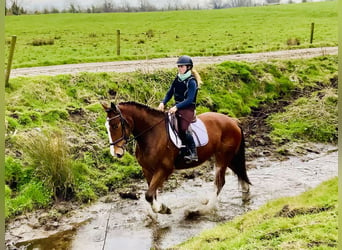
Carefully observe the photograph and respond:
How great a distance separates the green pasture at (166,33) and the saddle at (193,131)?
9914 millimetres

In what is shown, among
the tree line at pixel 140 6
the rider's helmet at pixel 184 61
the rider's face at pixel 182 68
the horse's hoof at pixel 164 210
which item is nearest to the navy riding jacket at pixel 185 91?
the rider's face at pixel 182 68

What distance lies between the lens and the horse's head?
7.83m

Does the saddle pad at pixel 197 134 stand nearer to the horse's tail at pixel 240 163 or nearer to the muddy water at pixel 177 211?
the horse's tail at pixel 240 163

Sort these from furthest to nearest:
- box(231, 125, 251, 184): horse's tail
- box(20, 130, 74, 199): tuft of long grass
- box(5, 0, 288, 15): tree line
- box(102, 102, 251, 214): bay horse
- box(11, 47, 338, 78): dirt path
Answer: box(5, 0, 288, 15): tree line
box(11, 47, 338, 78): dirt path
box(231, 125, 251, 184): horse's tail
box(20, 130, 74, 199): tuft of long grass
box(102, 102, 251, 214): bay horse

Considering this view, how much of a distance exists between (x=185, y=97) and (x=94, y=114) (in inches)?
187

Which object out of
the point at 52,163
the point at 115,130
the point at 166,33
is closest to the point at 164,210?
the point at 115,130

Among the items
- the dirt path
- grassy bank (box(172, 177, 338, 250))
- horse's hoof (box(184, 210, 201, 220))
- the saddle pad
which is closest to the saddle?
the saddle pad

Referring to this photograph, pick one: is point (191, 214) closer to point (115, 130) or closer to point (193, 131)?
point (193, 131)

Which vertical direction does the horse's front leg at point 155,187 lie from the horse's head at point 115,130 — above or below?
below

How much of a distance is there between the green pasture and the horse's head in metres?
11.0

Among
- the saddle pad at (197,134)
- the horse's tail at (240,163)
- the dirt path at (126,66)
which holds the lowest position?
the horse's tail at (240,163)

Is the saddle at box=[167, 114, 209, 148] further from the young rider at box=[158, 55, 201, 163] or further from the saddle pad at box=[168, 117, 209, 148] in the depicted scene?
the young rider at box=[158, 55, 201, 163]

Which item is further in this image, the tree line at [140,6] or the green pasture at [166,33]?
the tree line at [140,6]

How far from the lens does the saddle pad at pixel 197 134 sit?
28.8 feet
